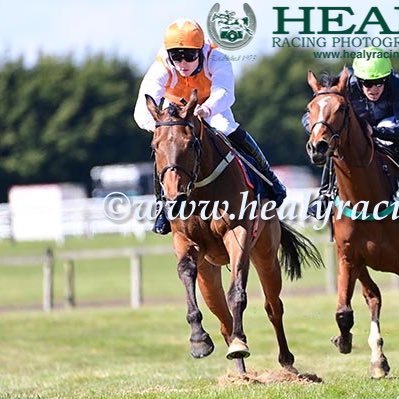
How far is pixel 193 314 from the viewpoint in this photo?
8953 millimetres

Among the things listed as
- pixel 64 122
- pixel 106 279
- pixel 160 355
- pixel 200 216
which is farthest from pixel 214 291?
pixel 64 122

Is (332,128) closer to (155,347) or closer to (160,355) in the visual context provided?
(160,355)

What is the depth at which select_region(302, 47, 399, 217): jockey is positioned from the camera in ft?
33.5

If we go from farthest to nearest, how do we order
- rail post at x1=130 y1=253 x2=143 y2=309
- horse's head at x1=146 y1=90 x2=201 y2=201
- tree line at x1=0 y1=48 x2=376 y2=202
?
tree line at x1=0 y1=48 x2=376 y2=202
rail post at x1=130 y1=253 x2=143 y2=309
horse's head at x1=146 y1=90 x2=201 y2=201

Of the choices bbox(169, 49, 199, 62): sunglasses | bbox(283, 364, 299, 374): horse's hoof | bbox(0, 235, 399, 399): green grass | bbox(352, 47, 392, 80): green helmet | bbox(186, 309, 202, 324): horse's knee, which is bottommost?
bbox(0, 235, 399, 399): green grass

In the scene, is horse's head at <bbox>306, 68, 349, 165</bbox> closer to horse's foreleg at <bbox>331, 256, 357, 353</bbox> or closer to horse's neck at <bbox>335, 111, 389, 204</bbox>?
horse's neck at <bbox>335, 111, 389, 204</bbox>

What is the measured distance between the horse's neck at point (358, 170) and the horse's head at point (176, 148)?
147 centimetres

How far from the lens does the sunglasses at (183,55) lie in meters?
9.59

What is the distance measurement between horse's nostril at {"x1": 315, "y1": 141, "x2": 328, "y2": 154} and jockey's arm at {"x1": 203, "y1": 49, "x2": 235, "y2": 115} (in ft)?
2.73

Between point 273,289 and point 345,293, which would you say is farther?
point 273,289

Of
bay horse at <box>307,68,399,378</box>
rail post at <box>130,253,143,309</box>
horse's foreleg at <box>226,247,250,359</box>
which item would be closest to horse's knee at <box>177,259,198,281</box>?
horse's foreleg at <box>226,247,250,359</box>

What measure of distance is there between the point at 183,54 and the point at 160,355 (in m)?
7.44

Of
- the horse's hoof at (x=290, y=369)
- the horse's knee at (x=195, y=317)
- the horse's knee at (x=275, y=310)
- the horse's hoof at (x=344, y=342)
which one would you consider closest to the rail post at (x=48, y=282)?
the horse's knee at (x=275, y=310)

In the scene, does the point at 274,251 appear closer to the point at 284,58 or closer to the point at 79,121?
the point at 79,121
